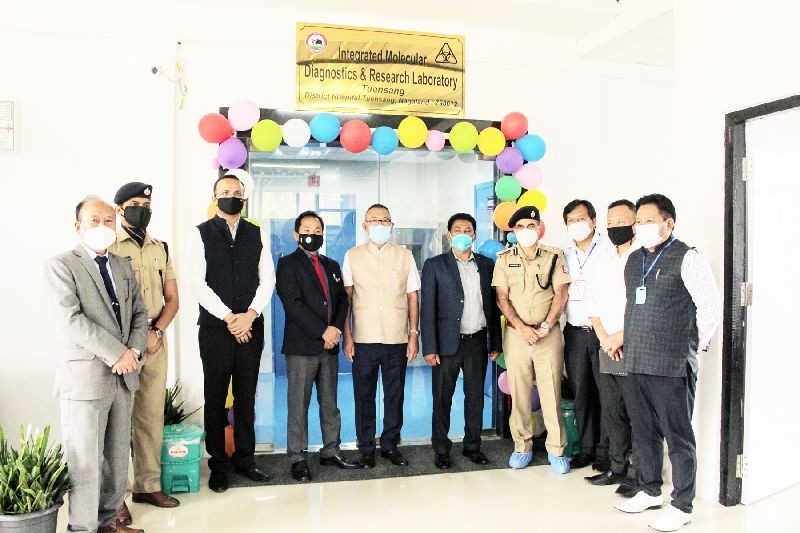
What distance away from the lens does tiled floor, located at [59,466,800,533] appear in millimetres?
3391

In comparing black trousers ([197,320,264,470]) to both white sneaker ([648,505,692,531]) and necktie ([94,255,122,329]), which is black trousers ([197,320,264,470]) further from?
white sneaker ([648,505,692,531])

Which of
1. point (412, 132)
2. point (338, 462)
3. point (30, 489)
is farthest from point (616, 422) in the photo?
point (30, 489)

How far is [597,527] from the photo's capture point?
3.39 meters

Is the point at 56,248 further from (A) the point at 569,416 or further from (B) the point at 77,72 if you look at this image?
(A) the point at 569,416

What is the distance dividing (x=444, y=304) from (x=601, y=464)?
150cm

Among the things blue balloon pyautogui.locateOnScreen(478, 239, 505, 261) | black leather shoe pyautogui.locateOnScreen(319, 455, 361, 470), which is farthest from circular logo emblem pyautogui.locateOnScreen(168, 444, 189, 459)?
blue balloon pyautogui.locateOnScreen(478, 239, 505, 261)

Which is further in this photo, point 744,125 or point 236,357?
point 236,357

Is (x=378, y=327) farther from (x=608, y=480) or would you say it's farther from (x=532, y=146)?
(x=532, y=146)

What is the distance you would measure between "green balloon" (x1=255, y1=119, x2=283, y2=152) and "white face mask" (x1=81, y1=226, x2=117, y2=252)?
1.58 meters

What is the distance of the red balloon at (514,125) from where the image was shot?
488cm

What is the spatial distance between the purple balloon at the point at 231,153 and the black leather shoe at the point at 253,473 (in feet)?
6.69

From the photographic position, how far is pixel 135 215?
11.5 feet

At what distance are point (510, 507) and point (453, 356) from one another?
3.54 feet

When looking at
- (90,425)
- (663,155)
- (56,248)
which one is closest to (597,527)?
(90,425)
